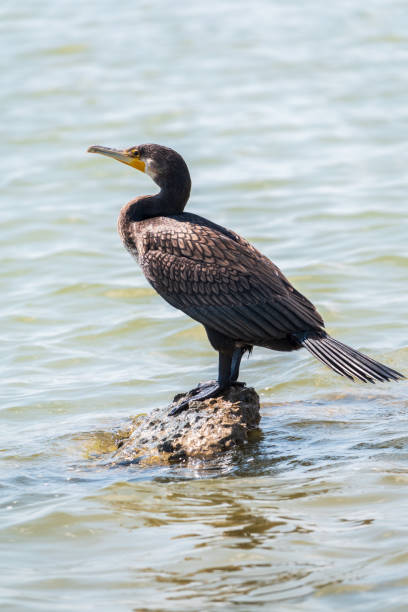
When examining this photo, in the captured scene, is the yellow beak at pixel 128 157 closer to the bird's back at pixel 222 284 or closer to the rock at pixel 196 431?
the bird's back at pixel 222 284

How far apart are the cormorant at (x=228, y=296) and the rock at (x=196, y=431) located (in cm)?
10

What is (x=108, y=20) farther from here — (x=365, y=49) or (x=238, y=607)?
(x=238, y=607)

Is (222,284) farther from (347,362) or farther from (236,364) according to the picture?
(347,362)

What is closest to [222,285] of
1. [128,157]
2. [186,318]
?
[128,157]

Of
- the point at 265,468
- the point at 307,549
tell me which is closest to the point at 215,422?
the point at 265,468

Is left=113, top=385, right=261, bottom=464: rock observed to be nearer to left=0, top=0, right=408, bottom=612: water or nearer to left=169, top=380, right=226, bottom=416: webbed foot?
left=169, top=380, right=226, bottom=416: webbed foot

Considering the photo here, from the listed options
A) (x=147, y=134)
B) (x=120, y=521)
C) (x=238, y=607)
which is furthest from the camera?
(x=147, y=134)

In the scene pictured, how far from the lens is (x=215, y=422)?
621cm

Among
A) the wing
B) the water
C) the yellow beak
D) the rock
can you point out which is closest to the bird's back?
the wing

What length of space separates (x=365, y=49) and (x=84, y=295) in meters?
10.9

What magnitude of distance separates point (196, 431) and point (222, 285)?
0.93 m

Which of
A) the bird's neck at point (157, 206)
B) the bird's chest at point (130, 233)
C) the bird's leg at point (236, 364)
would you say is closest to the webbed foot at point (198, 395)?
the bird's leg at point (236, 364)

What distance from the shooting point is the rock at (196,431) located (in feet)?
20.1

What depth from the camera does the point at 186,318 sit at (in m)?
9.70
